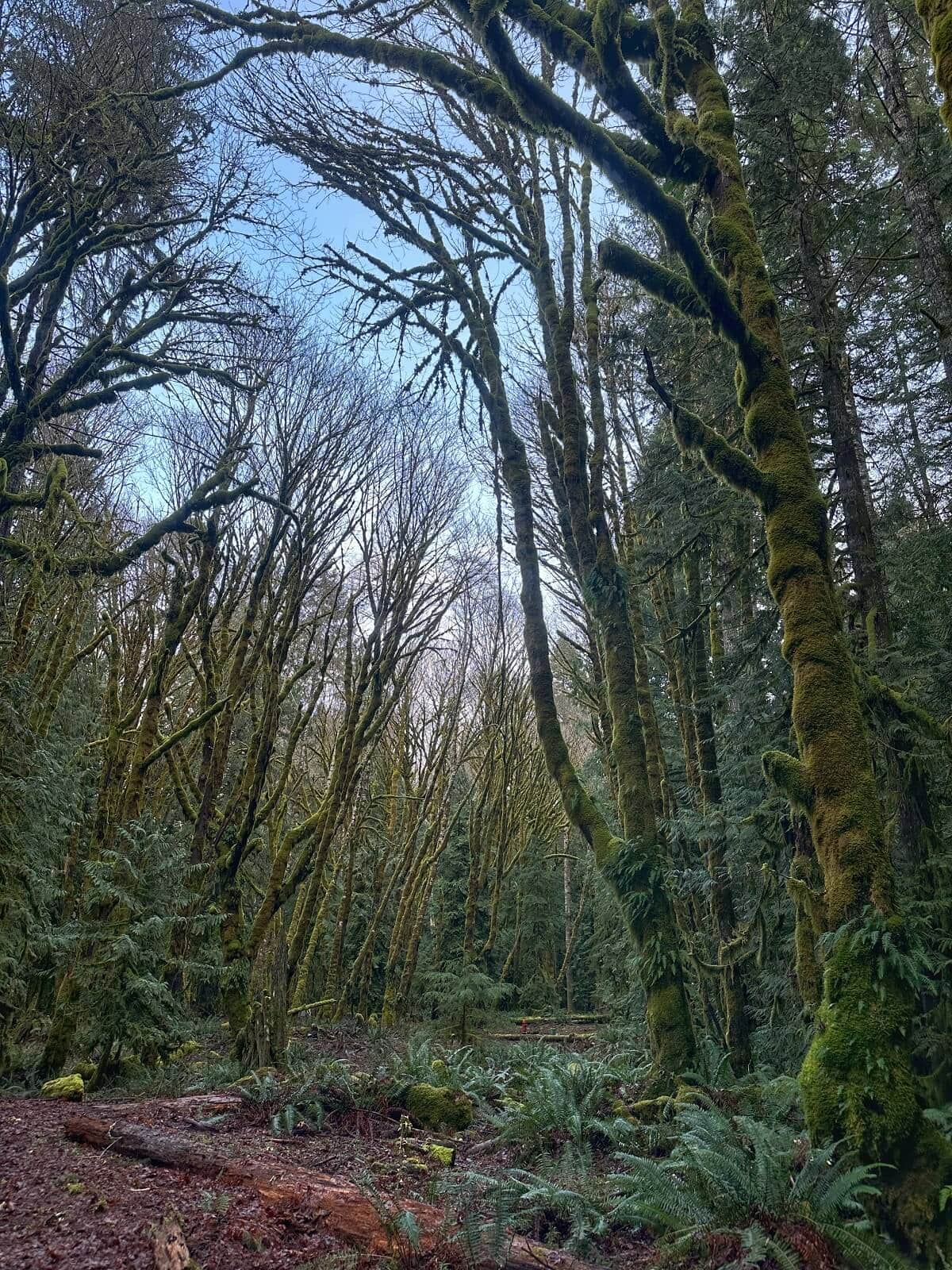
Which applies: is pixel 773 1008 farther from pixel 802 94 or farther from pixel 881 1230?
pixel 802 94

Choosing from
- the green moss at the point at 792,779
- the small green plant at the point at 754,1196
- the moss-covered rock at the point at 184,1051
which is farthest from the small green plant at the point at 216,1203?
the moss-covered rock at the point at 184,1051

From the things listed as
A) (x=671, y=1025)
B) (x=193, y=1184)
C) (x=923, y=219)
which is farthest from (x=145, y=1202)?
(x=923, y=219)

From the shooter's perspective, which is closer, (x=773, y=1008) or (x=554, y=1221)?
(x=554, y=1221)

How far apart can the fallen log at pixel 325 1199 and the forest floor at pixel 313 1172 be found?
1cm

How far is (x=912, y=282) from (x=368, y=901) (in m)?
12.5

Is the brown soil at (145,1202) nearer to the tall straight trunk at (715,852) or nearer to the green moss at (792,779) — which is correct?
the green moss at (792,779)

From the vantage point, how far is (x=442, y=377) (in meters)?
8.09

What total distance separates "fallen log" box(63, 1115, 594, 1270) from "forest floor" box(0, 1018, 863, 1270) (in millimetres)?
11

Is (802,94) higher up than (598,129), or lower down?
higher up

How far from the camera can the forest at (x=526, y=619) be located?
3.10m

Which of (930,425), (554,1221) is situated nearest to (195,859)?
(554,1221)

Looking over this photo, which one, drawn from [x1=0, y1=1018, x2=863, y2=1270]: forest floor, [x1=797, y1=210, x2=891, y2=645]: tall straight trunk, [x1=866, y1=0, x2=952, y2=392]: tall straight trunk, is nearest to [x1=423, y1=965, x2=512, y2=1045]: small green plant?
[x1=0, y1=1018, x2=863, y2=1270]: forest floor

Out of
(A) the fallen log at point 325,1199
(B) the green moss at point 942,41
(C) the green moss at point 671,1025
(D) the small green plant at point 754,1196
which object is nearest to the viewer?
(B) the green moss at point 942,41

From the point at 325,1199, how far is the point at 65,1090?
3.39 metres
